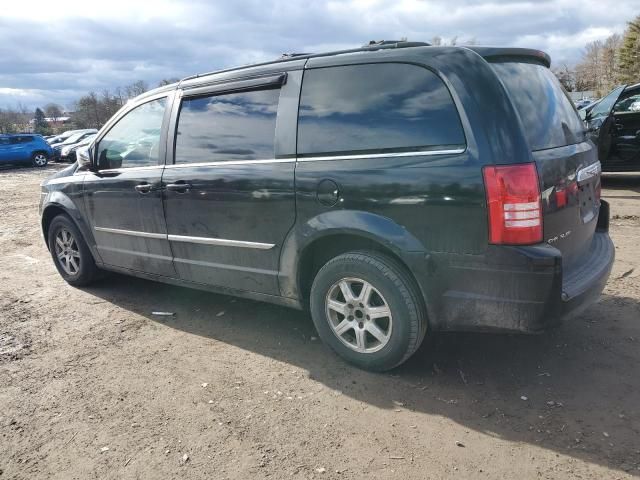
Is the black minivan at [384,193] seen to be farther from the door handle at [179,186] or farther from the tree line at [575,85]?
the tree line at [575,85]

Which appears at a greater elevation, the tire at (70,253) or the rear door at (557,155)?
the rear door at (557,155)

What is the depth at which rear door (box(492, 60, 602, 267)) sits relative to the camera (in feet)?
9.18

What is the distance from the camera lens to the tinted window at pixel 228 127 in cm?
351

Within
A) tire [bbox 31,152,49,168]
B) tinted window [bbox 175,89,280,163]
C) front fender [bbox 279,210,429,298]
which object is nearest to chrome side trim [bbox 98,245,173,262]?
tinted window [bbox 175,89,280,163]

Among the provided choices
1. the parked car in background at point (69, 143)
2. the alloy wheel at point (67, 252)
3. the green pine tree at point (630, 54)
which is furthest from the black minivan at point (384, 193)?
the green pine tree at point (630, 54)

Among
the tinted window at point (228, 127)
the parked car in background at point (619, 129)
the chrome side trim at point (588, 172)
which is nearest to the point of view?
the chrome side trim at point (588, 172)

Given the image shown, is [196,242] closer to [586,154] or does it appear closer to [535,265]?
[535,265]

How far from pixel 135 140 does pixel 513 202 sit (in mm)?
3203

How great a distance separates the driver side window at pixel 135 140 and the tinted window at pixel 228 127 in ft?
1.04

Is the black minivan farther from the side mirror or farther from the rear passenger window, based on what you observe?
the side mirror

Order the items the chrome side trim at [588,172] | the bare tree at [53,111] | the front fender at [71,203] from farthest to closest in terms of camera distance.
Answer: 1. the bare tree at [53,111]
2. the front fender at [71,203]
3. the chrome side trim at [588,172]

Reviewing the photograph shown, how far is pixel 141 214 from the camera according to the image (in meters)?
4.29

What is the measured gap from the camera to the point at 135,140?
14.6ft

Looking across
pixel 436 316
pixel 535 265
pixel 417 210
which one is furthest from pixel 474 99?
pixel 436 316
